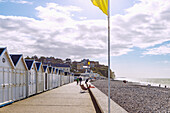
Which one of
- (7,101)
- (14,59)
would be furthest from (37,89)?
(7,101)

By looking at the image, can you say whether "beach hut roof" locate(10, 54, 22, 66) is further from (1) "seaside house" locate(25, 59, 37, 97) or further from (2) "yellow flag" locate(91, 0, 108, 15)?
(2) "yellow flag" locate(91, 0, 108, 15)

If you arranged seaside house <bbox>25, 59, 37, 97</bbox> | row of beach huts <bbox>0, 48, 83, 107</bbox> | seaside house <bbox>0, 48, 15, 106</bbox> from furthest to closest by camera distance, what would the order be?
seaside house <bbox>25, 59, 37, 97</bbox> → row of beach huts <bbox>0, 48, 83, 107</bbox> → seaside house <bbox>0, 48, 15, 106</bbox>

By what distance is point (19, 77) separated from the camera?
48.6 feet

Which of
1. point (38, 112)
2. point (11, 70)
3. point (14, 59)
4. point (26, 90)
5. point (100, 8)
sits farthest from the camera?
point (26, 90)

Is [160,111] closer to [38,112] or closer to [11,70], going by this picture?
[38,112]

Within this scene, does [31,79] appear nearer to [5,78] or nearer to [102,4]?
[5,78]

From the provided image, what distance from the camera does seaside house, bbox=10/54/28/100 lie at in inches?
553

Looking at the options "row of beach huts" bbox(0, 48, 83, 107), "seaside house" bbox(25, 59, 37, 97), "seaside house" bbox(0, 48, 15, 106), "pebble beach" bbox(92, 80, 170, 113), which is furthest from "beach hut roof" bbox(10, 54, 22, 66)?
"pebble beach" bbox(92, 80, 170, 113)

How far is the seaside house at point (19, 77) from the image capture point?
14057 millimetres

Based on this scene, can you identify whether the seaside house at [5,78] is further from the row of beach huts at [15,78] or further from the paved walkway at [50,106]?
the paved walkway at [50,106]

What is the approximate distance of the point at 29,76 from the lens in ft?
56.9

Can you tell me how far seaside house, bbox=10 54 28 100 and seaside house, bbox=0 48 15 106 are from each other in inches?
28.2

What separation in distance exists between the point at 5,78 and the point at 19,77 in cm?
258

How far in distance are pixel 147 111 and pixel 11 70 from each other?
26.8 ft
